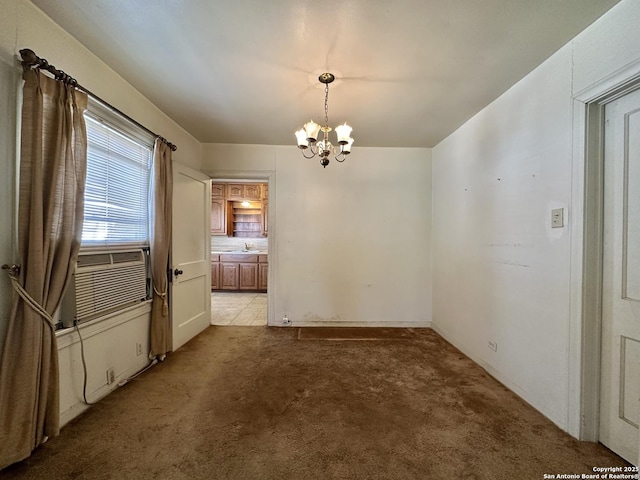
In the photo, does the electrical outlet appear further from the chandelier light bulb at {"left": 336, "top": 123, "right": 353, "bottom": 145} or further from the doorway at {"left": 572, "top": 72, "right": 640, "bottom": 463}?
the doorway at {"left": 572, "top": 72, "right": 640, "bottom": 463}

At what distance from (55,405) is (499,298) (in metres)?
3.35

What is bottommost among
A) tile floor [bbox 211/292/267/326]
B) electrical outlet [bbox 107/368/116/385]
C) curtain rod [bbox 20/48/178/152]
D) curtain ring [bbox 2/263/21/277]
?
tile floor [bbox 211/292/267/326]

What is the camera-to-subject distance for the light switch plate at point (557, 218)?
1760mm

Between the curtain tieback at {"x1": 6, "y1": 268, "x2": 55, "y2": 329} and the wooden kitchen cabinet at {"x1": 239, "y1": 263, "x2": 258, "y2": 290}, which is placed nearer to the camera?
the curtain tieback at {"x1": 6, "y1": 268, "x2": 55, "y2": 329}

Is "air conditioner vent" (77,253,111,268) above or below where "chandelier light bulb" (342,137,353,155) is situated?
below

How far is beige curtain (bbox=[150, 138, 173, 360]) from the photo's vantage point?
2.57 m

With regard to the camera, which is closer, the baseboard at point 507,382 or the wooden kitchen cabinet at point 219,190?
the baseboard at point 507,382

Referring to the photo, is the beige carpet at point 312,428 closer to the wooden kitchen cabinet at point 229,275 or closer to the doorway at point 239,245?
the doorway at point 239,245

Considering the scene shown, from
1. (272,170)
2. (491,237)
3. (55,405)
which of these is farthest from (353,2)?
(55,405)

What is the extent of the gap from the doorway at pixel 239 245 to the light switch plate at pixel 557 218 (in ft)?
13.9

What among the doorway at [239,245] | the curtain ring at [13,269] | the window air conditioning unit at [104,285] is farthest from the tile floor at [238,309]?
the curtain ring at [13,269]

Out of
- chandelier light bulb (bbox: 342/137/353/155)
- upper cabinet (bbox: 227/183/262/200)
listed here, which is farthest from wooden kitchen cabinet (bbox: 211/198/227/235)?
chandelier light bulb (bbox: 342/137/353/155)

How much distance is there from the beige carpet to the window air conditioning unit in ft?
2.35

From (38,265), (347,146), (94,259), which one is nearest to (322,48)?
(347,146)
